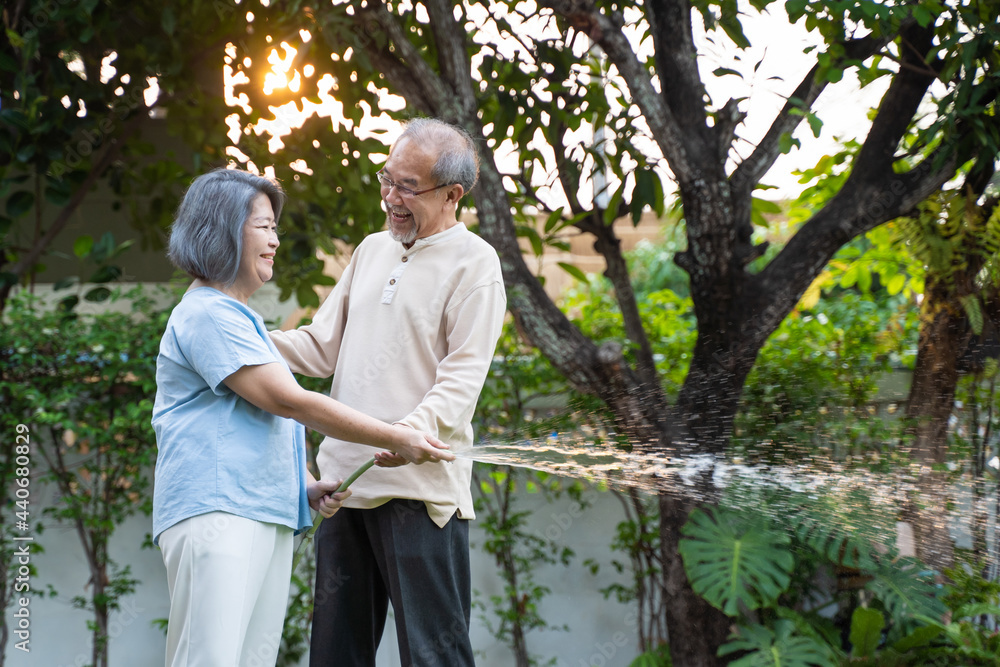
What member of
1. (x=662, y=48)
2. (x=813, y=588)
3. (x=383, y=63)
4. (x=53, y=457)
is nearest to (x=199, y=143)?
(x=383, y=63)

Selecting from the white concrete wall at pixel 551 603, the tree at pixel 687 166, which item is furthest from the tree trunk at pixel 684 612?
the white concrete wall at pixel 551 603

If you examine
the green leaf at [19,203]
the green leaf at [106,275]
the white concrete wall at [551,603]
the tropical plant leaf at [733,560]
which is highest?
the green leaf at [19,203]

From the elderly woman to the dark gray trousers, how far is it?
0.77ft

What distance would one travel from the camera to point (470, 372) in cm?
191

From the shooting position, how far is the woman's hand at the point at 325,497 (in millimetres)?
1919

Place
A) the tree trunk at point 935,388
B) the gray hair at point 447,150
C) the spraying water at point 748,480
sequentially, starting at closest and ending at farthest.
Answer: the gray hair at point 447,150
the spraying water at point 748,480
the tree trunk at point 935,388

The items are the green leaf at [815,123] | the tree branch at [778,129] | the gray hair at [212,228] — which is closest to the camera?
the gray hair at [212,228]

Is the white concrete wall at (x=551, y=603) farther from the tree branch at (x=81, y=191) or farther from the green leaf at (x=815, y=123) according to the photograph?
the green leaf at (x=815, y=123)

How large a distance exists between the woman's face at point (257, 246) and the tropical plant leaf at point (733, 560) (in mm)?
2095

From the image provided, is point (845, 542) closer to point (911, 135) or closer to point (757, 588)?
point (757, 588)

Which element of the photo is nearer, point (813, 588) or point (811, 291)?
point (813, 588)

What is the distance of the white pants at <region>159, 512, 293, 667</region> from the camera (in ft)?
5.12

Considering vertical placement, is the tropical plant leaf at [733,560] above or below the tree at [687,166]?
below

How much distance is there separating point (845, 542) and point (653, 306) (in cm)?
144
